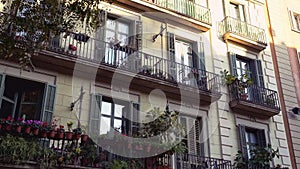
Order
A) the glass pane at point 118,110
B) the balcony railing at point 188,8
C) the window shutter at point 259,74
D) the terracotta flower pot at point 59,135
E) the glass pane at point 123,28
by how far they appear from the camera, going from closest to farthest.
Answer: the terracotta flower pot at point 59,135 → the glass pane at point 118,110 → the glass pane at point 123,28 → the balcony railing at point 188,8 → the window shutter at point 259,74

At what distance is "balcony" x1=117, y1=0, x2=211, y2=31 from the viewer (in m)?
13.8

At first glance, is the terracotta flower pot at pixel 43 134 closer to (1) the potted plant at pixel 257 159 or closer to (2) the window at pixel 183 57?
(2) the window at pixel 183 57

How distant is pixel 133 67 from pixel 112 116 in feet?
5.92

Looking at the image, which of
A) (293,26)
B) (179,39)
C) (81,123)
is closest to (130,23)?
(179,39)

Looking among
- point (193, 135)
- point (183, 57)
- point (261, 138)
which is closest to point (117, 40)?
point (183, 57)

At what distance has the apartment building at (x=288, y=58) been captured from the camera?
49.4 feet

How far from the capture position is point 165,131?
36.1ft

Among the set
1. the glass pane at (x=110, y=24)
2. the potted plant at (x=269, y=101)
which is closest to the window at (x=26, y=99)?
the glass pane at (x=110, y=24)

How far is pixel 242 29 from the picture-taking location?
52.0 feet

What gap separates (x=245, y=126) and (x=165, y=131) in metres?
4.20

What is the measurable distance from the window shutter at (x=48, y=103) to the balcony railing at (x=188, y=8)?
5737 mm

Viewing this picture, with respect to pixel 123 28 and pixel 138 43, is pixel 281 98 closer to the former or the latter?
pixel 138 43

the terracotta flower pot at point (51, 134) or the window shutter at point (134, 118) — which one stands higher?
the window shutter at point (134, 118)

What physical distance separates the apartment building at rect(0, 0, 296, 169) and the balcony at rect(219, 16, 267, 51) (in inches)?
1.7
